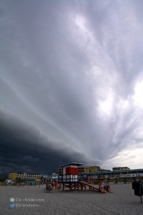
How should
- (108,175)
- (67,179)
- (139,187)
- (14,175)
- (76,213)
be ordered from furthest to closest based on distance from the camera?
(14,175) → (108,175) → (67,179) → (139,187) → (76,213)

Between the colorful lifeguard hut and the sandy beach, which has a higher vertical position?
the colorful lifeguard hut

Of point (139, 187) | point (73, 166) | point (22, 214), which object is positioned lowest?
point (22, 214)

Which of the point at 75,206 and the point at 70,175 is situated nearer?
the point at 75,206

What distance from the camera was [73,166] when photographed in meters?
29.3

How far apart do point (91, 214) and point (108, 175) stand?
9531 centimetres

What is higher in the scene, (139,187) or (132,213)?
(139,187)

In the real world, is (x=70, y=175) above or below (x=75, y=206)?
above

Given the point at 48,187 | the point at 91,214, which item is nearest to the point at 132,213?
the point at 91,214

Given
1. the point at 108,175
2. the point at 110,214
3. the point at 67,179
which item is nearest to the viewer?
the point at 110,214

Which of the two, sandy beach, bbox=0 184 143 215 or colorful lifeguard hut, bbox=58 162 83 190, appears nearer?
sandy beach, bbox=0 184 143 215

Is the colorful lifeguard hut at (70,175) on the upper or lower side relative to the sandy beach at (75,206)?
upper

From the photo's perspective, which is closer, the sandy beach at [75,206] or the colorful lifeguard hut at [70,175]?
the sandy beach at [75,206]

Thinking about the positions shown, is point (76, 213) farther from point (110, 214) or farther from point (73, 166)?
point (73, 166)

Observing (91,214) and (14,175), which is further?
(14,175)
